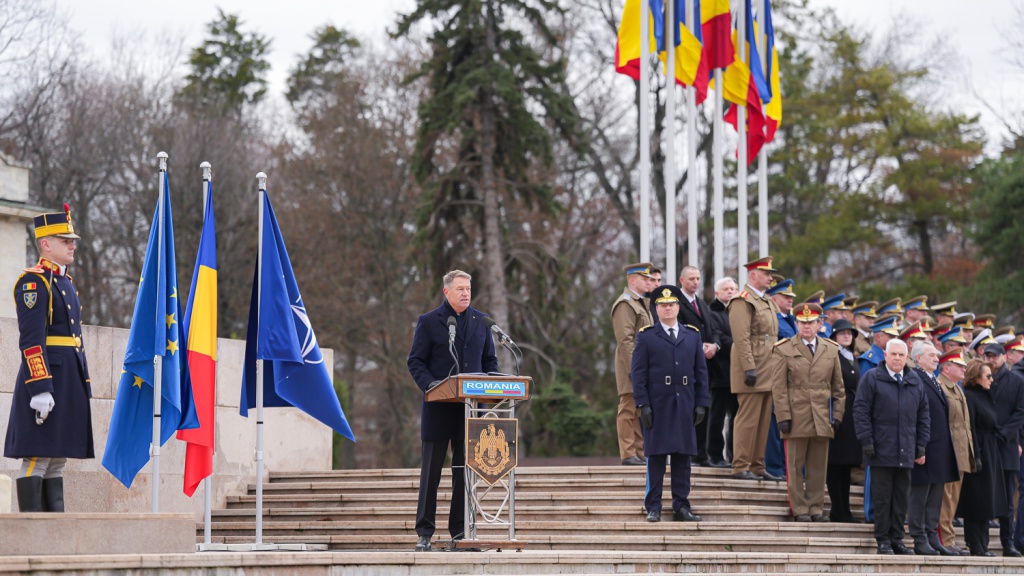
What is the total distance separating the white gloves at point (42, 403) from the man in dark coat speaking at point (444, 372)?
234 cm

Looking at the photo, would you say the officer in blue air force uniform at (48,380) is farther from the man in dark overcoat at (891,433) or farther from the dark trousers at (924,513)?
the dark trousers at (924,513)

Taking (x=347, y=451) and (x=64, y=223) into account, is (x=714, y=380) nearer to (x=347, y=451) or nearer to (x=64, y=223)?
(x=64, y=223)

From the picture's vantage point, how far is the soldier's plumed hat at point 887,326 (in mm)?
13445

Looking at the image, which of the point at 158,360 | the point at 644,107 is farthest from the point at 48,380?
the point at 644,107

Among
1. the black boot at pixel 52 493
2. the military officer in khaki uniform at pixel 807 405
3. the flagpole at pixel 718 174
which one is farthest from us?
the flagpole at pixel 718 174

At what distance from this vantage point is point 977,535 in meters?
12.3

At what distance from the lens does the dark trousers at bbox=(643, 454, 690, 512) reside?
1112 centimetres

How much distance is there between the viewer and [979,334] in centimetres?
1457

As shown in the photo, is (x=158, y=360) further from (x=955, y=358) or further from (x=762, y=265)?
(x=955, y=358)

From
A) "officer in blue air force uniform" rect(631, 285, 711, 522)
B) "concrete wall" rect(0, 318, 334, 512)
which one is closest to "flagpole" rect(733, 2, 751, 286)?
"concrete wall" rect(0, 318, 334, 512)

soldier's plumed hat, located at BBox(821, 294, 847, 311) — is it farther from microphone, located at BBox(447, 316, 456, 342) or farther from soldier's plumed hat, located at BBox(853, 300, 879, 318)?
microphone, located at BBox(447, 316, 456, 342)

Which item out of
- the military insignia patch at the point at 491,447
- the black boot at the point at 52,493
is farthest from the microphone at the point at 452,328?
the black boot at the point at 52,493

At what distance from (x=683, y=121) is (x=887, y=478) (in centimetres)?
2393

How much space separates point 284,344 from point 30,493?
2.27 meters
